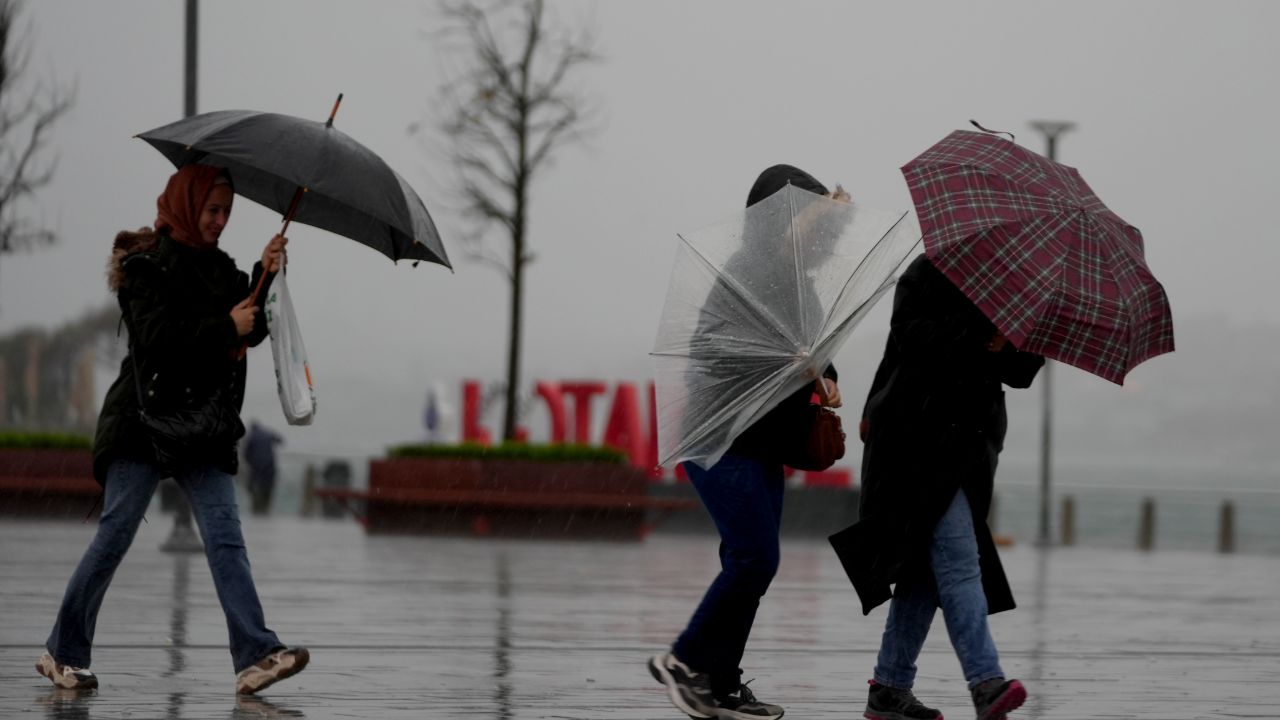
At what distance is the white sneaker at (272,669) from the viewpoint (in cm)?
638

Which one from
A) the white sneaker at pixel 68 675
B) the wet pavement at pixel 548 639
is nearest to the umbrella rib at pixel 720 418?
the wet pavement at pixel 548 639

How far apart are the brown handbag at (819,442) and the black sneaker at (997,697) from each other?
86 centimetres

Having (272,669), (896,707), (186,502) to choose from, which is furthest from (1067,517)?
(272,669)

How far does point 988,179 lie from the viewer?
5.97 m

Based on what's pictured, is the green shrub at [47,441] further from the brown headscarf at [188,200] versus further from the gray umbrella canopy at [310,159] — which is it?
the brown headscarf at [188,200]

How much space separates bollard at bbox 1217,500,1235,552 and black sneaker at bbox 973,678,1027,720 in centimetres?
2281

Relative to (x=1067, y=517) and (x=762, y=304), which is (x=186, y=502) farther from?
(x=1067, y=517)

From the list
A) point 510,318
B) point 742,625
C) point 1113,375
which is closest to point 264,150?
point 742,625

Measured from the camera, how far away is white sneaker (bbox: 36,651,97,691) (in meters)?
6.49

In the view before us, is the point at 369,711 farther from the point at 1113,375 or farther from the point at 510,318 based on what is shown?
the point at 510,318

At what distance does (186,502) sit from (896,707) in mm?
11520

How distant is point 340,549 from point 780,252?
12129 mm

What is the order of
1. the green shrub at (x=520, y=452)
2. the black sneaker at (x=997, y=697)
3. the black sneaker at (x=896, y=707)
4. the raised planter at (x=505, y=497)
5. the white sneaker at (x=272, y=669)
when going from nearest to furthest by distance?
the black sneaker at (x=997, y=697)
the black sneaker at (x=896, y=707)
the white sneaker at (x=272, y=669)
the raised planter at (x=505, y=497)
the green shrub at (x=520, y=452)

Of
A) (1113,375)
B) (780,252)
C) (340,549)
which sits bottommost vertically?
(340,549)
